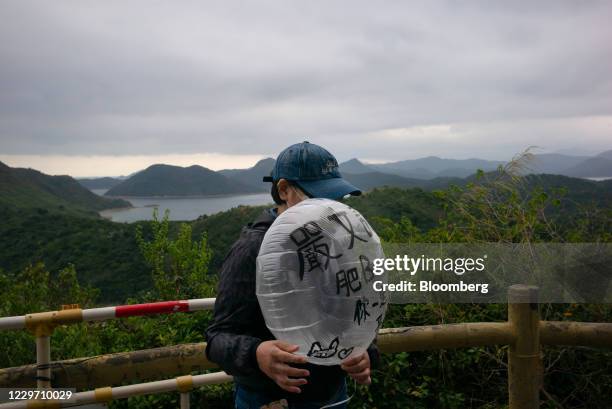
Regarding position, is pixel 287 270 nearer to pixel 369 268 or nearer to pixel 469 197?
pixel 369 268

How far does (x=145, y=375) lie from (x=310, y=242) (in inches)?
57.7

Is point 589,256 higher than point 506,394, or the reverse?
point 589,256

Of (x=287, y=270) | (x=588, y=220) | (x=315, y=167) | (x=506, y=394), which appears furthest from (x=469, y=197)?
(x=287, y=270)

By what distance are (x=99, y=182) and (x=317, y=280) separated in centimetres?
8527

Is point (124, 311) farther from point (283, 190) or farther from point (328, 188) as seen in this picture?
point (328, 188)

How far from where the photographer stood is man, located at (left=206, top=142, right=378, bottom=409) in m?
1.37

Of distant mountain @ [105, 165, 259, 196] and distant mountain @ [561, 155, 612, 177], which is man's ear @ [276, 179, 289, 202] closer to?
distant mountain @ [561, 155, 612, 177]

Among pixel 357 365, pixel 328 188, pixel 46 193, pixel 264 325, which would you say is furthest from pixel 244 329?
pixel 46 193

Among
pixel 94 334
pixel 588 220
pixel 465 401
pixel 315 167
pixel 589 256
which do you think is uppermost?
pixel 315 167

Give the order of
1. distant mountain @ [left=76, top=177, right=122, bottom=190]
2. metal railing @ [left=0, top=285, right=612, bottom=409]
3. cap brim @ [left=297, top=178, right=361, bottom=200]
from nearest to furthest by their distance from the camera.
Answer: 1. cap brim @ [left=297, top=178, right=361, bottom=200]
2. metal railing @ [left=0, top=285, right=612, bottom=409]
3. distant mountain @ [left=76, top=177, right=122, bottom=190]

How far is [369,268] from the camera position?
1.36 metres

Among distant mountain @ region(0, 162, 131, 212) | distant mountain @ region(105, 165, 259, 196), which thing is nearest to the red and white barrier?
distant mountain @ region(0, 162, 131, 212)

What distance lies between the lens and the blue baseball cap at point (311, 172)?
150 cm

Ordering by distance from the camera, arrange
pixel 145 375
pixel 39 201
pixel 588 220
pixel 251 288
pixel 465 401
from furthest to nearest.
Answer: pixel 39 201 → pixel 588 220 → pixel 465 401 → pixel 145 375 → pixel 251 288
